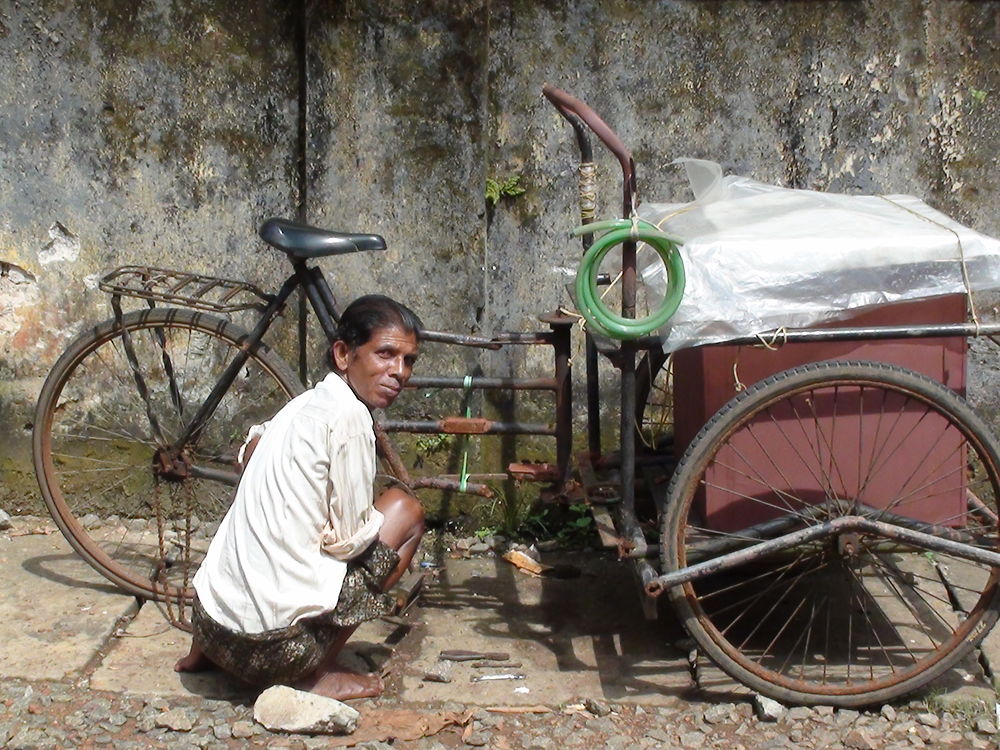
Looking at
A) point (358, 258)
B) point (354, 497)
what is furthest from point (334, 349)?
point (358, 258)

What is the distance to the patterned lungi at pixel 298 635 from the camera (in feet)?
10.6

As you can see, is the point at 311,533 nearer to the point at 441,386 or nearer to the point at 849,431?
the point at 441,386

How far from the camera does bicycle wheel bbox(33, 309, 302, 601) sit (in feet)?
14.5

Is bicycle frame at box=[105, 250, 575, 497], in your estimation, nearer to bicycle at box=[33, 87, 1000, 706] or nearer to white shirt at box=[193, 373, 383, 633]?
bicycle at box=[33, 87, 1000, 706]

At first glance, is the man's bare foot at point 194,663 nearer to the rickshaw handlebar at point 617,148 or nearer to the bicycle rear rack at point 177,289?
the bicycle rear rack at point 177,289

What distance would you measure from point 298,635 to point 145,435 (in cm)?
176

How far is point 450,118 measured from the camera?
425 centimetres

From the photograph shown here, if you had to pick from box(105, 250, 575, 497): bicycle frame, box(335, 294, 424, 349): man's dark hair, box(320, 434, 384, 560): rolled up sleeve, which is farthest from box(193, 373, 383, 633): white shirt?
box(105, 250, 575, 497): bicycle frame

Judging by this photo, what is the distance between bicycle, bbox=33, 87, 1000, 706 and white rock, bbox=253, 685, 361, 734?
806 mm

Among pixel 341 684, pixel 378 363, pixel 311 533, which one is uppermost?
pixel 378 363

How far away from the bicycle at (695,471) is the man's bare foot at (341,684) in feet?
2.31

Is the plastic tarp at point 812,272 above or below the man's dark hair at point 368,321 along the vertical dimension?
above

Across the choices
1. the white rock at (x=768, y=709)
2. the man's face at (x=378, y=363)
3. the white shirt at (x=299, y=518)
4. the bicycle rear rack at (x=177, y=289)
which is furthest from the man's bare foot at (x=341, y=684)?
the bicycle rear rack at (x=177, y=289)

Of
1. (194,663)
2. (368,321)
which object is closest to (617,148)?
(368,321)
